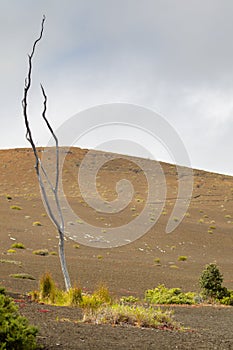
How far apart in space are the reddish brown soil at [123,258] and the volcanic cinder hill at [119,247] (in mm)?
59

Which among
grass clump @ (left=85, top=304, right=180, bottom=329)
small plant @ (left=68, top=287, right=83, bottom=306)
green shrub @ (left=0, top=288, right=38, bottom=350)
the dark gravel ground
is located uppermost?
small plant @ (left=68, top=287, right=83, bottom=306)

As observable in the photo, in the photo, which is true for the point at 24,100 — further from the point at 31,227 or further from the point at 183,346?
the point at 31,227

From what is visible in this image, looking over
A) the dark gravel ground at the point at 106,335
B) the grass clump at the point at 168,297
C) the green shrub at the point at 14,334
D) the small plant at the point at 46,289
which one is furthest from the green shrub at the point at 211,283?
the green shrub at the point at 14,334

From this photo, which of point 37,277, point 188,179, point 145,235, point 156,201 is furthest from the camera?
point 188,179

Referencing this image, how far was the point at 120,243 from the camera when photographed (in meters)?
38.8

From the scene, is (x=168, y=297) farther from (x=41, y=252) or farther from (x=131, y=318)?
(x=41, y=252)

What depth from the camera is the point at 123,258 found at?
106ft

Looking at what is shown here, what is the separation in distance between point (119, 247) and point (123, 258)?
5.10 m

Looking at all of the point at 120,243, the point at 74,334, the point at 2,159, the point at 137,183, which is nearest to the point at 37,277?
the point at 74,334

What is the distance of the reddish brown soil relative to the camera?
8.77 m

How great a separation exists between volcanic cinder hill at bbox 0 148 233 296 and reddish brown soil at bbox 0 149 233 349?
6 centimetres

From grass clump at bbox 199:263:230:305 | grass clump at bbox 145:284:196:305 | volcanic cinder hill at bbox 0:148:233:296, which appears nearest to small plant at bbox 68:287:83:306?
volcanic cinder hill at bbox 0:148:233:296

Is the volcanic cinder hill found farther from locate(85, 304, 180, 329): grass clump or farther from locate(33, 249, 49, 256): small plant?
locate(85, 304, 180, 329): grass clump

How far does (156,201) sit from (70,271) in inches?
1648
